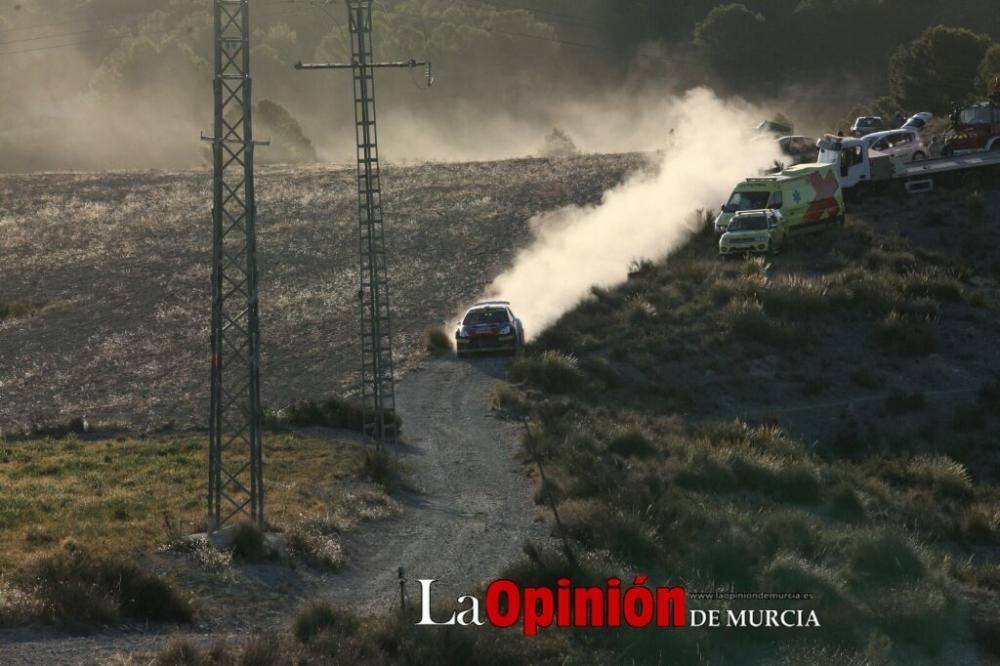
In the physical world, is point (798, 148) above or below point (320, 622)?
above

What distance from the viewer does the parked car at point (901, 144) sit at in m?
56.3

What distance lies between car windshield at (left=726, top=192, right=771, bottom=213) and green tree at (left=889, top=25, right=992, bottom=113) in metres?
44.9

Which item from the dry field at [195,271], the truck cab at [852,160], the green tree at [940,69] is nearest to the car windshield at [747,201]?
the truck cab at [852,160]

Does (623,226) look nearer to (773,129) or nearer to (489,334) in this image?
(489,334)

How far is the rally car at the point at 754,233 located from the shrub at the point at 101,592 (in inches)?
1258

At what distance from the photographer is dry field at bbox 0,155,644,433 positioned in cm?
4156

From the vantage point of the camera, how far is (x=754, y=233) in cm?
4788

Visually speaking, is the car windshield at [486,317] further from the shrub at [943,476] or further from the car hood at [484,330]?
the shrub at [943,476]

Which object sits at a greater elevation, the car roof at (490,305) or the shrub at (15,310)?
the shrub at (15,310)

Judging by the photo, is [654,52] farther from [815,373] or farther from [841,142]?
[815,373]

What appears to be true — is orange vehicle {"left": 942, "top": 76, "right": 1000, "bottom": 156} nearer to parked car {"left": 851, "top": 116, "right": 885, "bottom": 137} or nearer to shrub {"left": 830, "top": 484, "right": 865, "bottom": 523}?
parked car {"left": 851, "top": 116, "right": 885, "bottom": 137}

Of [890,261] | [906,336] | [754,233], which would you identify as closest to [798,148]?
[890,261]

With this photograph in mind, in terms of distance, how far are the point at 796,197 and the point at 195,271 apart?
23875 mm

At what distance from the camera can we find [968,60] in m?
91.4
